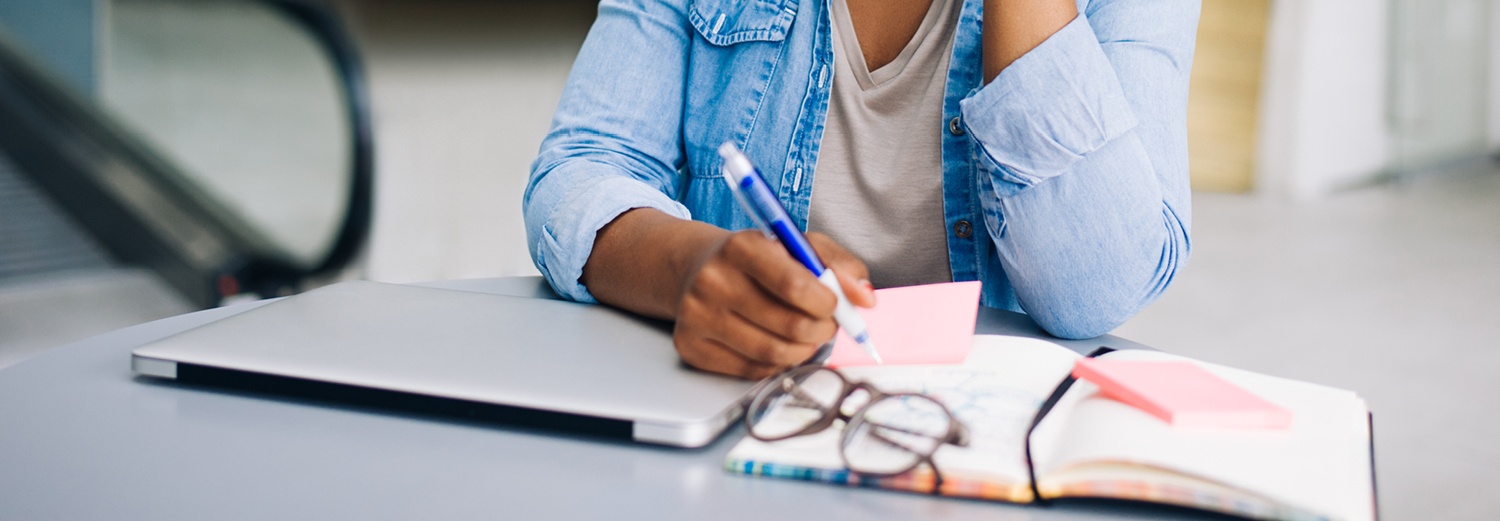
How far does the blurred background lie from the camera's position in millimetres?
2844

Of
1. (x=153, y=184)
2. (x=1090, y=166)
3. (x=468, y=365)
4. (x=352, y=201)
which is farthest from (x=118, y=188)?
(x=1090, y=166)

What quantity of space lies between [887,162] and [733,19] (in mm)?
217

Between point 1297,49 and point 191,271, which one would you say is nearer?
point 191,271

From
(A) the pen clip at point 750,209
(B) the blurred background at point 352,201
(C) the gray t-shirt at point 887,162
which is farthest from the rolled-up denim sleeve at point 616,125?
(B) the blurred background at point 352,201

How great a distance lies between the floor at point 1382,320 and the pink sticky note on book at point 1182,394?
126cm

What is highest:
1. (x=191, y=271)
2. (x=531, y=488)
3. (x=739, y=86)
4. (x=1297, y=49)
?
(x=1297, y=49)

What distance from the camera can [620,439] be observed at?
0.50 metres

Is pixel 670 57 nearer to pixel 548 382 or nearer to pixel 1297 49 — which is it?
pixel 548 382

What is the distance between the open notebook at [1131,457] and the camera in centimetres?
40

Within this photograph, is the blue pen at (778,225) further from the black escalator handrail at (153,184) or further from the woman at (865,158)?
the black escalator handrail at (153,184)

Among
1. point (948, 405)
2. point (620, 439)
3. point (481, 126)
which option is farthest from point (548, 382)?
point (481, 126)

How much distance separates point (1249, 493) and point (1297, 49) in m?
5.50

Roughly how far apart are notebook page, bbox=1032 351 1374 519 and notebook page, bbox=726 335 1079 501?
0.05 ft

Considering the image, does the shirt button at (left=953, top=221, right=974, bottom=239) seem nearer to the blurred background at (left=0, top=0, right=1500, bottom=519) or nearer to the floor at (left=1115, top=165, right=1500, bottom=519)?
the floor at (left=1115, top=165, right=1500, bottom=519)
